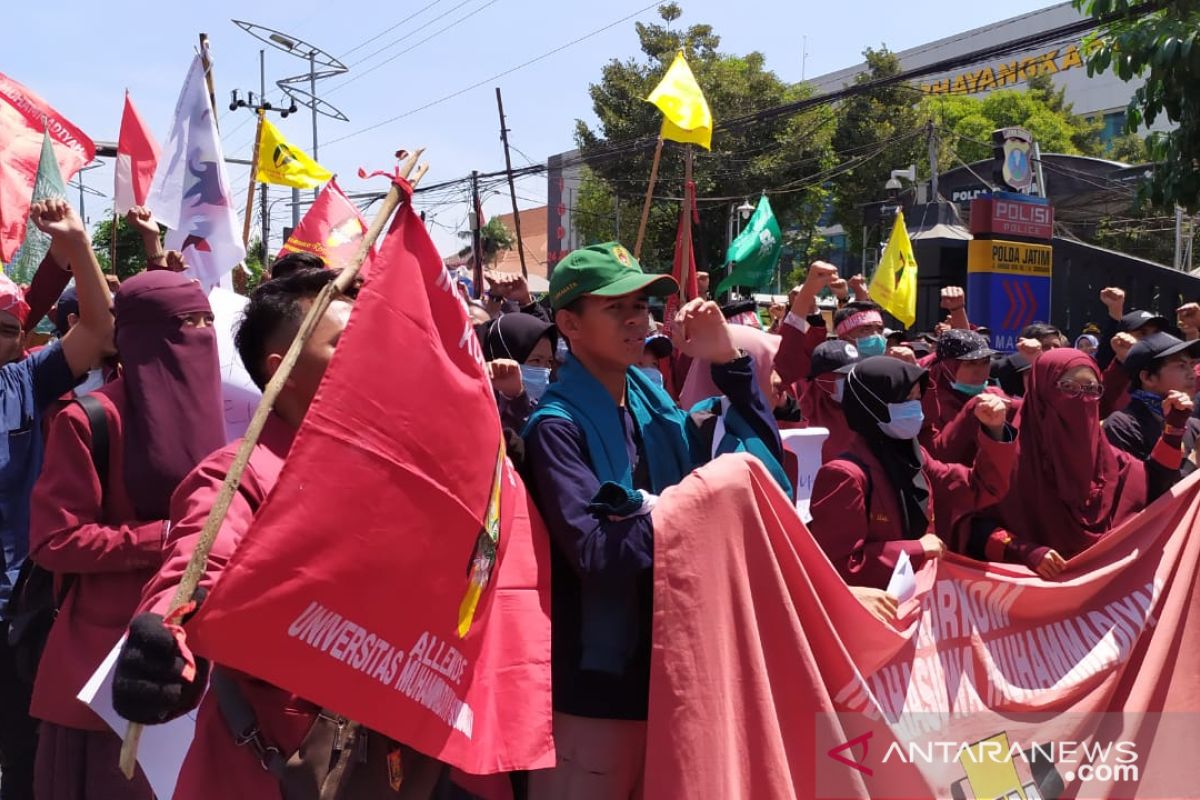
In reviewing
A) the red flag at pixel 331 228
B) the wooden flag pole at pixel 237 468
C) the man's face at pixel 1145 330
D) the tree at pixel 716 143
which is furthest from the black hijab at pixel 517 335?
the tree at pixel 716 143

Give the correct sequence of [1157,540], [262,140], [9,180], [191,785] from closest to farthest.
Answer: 1. [191,785]
2. [1157,540]
3. [9,180]
4. [262,140]

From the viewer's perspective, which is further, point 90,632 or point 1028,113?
point 1028,113

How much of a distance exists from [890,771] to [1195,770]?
49.0 inches

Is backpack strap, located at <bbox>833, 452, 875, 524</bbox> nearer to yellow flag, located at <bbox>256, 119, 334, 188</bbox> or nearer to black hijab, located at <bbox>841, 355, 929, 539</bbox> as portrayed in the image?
black hijab, located at <bbox>841, 355, 929, 539</bbox>

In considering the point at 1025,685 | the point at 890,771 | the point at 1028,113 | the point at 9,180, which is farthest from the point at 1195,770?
the point at 1028,113

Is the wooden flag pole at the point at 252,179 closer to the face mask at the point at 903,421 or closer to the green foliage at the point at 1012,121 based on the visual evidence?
the face mask at the point at 903,421

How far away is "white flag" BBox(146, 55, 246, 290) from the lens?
6.25 metres

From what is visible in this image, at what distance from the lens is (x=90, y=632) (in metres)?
2.83

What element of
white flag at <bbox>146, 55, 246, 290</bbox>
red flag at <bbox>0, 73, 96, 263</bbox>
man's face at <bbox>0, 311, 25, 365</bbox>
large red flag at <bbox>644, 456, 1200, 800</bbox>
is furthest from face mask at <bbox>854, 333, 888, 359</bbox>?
red flag at <bbox>0, 73, 96, 263</bbox>

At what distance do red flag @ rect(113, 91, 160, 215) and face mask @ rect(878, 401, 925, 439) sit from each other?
5467 millimetres

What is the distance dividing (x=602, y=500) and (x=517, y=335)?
8.32ft

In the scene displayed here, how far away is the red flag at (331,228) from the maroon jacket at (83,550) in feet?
10.9

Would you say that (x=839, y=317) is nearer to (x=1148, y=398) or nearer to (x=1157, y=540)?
(x=1148, y=398)

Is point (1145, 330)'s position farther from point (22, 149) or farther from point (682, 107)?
point (22, 149)
